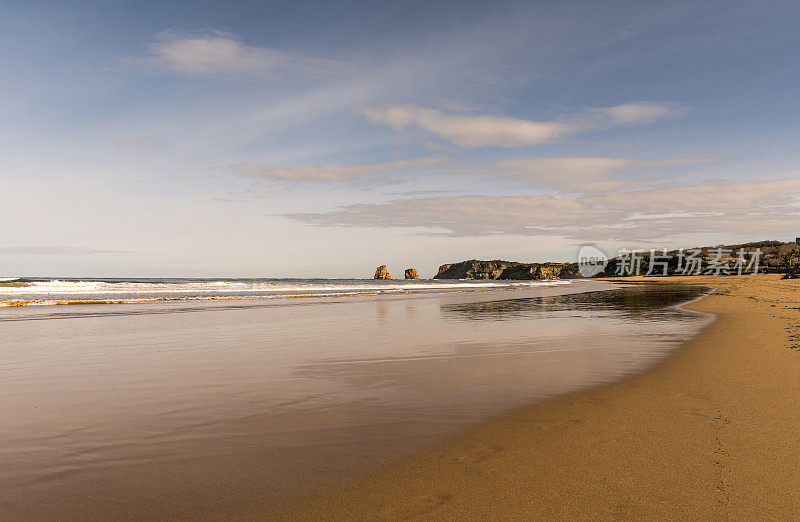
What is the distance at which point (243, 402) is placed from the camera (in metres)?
6.58

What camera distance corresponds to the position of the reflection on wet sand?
12.8 feet

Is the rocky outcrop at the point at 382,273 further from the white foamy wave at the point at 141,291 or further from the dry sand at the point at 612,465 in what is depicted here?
the dry sand at the point at 612,465

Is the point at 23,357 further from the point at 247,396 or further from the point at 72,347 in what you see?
Result: the point at 247,396

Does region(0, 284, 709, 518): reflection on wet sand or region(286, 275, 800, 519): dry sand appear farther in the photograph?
region(0, 284, 709, 518): reflection on wet sand

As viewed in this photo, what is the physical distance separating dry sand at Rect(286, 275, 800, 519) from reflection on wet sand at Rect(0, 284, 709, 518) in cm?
49

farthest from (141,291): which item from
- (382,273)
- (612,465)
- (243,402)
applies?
(382,273)

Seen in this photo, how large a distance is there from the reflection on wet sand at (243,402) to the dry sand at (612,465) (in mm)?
487

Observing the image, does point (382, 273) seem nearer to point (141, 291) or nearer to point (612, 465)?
point (141, 291)

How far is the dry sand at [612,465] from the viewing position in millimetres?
3375

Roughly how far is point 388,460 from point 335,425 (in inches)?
50.9
